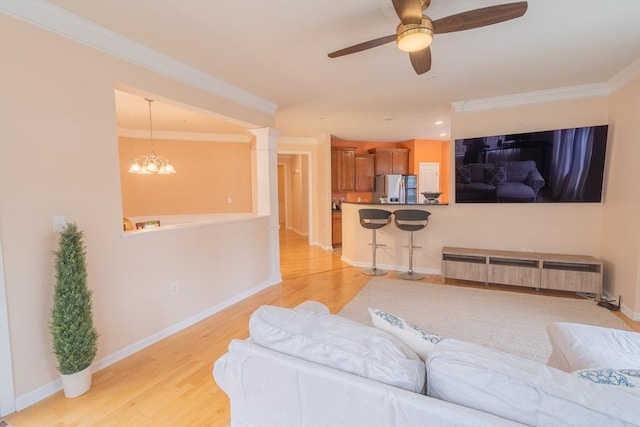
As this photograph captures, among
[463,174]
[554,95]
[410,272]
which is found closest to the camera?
[554,95]

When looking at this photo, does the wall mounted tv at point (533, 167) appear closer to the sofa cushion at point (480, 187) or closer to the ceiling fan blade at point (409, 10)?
the sofa cushion at point (480, 187)

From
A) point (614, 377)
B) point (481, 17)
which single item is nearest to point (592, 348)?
point (614, 377)

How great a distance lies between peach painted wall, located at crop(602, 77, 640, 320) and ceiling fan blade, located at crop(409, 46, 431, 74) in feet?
8.11

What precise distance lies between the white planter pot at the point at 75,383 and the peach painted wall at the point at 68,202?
0.14 m

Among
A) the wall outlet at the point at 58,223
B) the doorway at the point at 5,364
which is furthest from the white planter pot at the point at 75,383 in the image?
the wall outlet at the point at 58,223

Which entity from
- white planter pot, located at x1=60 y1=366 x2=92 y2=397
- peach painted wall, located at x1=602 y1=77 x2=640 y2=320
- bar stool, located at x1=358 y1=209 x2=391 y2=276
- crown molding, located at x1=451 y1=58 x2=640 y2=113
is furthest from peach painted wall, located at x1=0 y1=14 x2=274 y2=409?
peach painted wall, located at x1=602 y1=77 x2=640 y2=320

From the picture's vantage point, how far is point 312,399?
103 cm

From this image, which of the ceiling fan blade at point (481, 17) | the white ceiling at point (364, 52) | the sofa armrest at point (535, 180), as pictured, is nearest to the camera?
the ceiling fan blade at point (481, 17)

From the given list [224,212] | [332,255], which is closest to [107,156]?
[224,212]

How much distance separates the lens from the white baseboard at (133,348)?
1905 millimetres

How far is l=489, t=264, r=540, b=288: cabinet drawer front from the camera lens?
378 centimetres

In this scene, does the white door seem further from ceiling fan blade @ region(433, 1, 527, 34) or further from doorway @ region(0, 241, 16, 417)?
doorway @ region(0, 241, 16, 417)

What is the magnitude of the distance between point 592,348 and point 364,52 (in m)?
2.52

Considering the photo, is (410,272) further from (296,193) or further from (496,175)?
(296,193)
